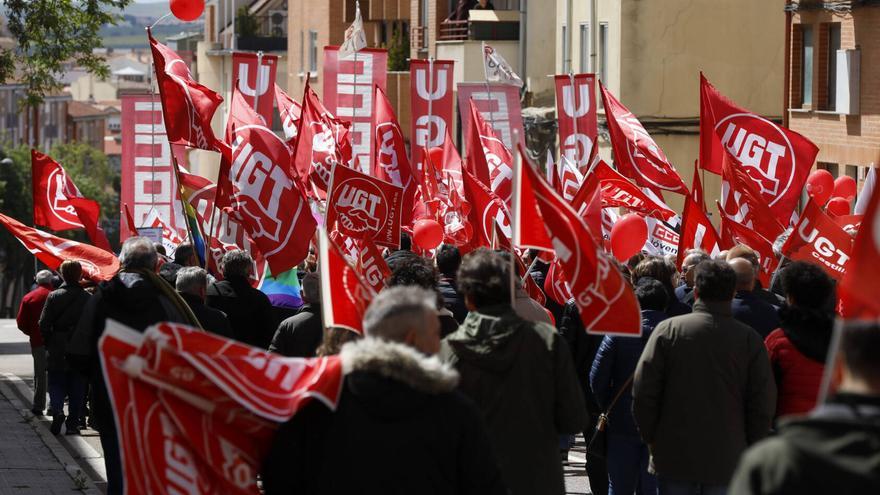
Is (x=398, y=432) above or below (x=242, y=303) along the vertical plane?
above

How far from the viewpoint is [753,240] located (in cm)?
1377

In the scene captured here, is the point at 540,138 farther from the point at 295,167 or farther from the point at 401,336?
the point at 401,336

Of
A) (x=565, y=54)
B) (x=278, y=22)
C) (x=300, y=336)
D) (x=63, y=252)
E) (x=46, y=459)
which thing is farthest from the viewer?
(x=278, y=22)

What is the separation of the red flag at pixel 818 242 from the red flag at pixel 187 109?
207 inches

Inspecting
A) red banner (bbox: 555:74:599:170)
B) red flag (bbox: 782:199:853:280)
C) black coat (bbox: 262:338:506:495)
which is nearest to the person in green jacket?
black coat (bbox: 262:338:506:495)

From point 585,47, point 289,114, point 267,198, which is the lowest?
point 267,198

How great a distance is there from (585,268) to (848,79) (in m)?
21.6

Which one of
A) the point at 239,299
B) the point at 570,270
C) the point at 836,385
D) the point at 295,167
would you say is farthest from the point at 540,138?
the point at 836,385

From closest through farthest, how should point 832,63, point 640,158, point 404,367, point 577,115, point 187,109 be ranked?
point 404,367
point 187,109
point 640,158
point 577,115
point 832,63

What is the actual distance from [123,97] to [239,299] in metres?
15.1

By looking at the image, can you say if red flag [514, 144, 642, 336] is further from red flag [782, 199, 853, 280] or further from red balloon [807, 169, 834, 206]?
red balloon [807, 169, 834, 206]

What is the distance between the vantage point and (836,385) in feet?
12.5

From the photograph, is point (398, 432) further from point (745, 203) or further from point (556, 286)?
point (745, 203)

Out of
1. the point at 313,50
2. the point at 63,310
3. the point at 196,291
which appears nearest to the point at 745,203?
the point at 196,291
